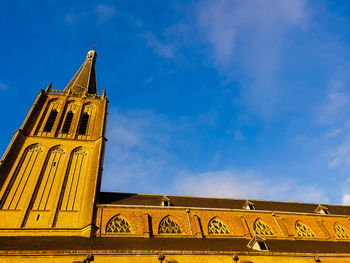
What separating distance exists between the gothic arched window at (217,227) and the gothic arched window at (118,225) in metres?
7.66

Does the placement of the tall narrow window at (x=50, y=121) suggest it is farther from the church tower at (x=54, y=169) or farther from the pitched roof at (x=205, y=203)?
the pitched roof at (x=205, y=203)

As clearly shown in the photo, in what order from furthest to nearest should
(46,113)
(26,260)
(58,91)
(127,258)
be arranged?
(58,91)
(46,113)
(127,258)
(26,260)

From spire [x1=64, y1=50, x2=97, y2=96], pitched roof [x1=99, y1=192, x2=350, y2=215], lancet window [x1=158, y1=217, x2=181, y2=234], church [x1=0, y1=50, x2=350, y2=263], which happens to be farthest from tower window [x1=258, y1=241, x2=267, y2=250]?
spire [x1=64, y1=50, x2=97, y2=96]

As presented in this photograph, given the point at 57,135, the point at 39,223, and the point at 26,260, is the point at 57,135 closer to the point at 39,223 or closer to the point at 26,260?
the point at 39,223

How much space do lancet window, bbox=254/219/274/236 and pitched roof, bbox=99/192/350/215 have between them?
3.41 meters

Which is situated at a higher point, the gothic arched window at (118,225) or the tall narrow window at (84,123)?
the tall narrow window at (84,123)

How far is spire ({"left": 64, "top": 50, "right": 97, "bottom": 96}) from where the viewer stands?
112ft

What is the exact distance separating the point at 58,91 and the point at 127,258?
929 inches

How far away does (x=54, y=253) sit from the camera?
14570 mm

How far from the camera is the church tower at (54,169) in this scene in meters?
18.2

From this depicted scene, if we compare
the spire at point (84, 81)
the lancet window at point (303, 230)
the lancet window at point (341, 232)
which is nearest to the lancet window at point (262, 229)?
the lancet window at point (303, 230)

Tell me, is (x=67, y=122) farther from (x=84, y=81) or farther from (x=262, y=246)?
(x=262, y=246)

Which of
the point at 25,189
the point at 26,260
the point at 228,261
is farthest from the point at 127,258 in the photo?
the point at 25,189

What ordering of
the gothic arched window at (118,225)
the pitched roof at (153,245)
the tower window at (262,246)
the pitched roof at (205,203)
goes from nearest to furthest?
the pitched roof at (153,245), the tower window at (262,246), the gothic arched window at (118,225), the pitched roof at (205,203)
